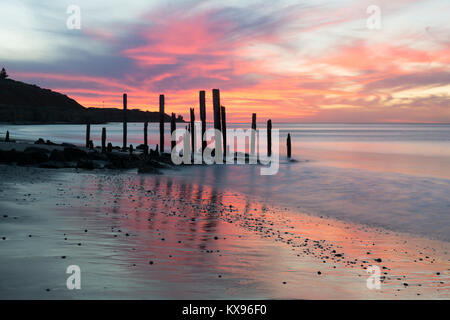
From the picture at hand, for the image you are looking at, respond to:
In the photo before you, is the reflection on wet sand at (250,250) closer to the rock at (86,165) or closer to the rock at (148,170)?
the rock at (86,165)

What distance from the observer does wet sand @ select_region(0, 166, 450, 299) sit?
16.4ft

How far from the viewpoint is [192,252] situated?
6738mm

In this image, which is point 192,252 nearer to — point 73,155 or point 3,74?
point 73,155

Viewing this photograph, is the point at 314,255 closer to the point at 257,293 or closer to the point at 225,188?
the point at 257,293

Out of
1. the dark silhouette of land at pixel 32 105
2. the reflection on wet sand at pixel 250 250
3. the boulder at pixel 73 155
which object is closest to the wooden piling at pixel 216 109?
the boulder at pixel 73 155

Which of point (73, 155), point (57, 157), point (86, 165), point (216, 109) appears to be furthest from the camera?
point (216, 109)

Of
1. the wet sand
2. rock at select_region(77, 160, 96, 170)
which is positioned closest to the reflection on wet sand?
the wet sand

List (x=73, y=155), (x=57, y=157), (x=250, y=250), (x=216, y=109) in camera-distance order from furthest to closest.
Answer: (x=216, y=109) < (x=73, y=155) < (x=57, y=157) < (x=250, y=250)

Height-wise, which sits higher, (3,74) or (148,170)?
(3,74)

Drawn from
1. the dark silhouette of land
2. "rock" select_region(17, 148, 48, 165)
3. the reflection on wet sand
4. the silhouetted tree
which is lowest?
the reflection on wet sand

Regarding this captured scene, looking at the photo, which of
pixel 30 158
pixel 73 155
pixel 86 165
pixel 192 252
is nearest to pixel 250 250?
pixel 192 252

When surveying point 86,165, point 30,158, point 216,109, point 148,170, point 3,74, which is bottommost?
point 148,170

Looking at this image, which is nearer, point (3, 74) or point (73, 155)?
point (73, 155)

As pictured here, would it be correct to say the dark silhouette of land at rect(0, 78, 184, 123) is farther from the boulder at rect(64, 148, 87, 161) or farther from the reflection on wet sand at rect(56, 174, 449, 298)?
the reflection on wet sand at rect(56, 174, 449, 298)
